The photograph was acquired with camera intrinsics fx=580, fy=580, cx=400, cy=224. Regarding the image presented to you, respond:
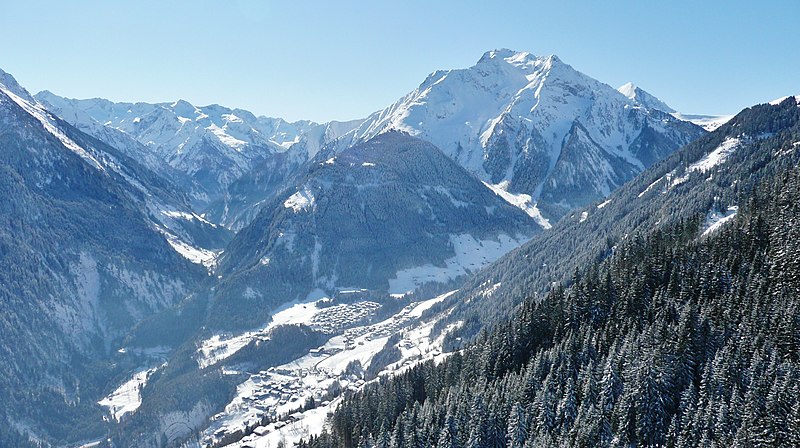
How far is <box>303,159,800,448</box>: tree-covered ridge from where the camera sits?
8150 centimetres

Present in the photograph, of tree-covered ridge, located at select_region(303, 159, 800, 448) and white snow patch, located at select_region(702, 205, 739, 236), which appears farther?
white snow patch, located at select_region(702, 205, 739, 236)

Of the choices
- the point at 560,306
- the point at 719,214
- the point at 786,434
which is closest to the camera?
the point at 786,434

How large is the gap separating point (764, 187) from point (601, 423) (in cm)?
10849

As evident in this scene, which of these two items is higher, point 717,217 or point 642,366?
point 717,217

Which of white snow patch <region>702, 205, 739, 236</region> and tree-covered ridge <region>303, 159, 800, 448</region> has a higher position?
white snow patch <region>702, 205, 739, 236</region>

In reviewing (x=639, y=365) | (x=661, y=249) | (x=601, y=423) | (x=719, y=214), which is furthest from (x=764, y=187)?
(x=601, y=423)

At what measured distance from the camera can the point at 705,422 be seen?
7775 centimetres

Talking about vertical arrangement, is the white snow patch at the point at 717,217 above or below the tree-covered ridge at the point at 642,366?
above

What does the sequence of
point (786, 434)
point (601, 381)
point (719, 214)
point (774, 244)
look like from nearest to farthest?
point (786, 434) < point (601, 381) < point (774, 244) < point (719, 214)

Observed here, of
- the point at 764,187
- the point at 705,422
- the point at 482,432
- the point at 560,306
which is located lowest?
the point at 482,432

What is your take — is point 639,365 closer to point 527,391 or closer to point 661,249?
point 527,391

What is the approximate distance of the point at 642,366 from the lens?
295ft

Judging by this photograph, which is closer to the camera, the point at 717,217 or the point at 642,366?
the point at 642,366

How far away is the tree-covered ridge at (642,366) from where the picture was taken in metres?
81.5
